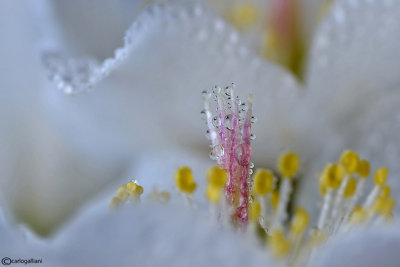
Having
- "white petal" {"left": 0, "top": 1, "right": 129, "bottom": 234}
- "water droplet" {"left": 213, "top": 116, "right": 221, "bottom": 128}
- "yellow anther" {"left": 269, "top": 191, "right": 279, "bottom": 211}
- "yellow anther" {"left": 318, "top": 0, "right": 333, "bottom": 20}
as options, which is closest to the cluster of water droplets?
"water droplet" {"left": 213, "top": 116, "right": 221, "bottom": 128}

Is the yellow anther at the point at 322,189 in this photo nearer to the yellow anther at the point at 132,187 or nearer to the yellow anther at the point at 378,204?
the yellow anther at the point at 378,204

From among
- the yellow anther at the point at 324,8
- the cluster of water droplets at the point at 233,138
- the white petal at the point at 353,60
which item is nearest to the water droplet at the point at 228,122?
the cluster of water droplets at the point at 233,138

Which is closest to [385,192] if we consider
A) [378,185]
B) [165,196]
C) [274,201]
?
[378,185]

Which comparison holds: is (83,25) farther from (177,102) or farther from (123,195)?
(123,195)

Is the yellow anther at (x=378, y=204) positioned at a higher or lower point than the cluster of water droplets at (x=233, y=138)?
lower

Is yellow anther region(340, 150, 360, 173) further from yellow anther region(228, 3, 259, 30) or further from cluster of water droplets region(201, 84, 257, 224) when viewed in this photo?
yellow anther region(228, 3, 259, 30)

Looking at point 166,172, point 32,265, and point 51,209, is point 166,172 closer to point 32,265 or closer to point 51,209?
point 51,209
